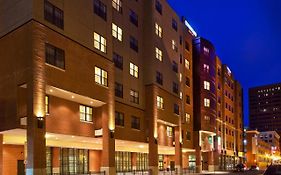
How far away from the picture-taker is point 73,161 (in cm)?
4612

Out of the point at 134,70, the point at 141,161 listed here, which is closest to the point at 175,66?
the point at 134,70

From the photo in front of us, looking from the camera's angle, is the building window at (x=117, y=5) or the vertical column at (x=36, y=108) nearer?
the vertical column at (x=36, y=108)

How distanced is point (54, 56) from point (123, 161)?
26.8 meters

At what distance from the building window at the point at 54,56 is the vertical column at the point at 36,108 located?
1.08 metres

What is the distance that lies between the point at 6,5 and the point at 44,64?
715 cm

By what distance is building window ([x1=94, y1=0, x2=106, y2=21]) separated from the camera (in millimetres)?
41969

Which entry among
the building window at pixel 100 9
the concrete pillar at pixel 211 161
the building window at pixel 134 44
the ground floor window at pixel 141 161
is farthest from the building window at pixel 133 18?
the concrete pillar at pixel 211 161

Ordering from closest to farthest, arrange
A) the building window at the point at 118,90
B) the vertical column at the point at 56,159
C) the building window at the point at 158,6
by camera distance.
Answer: the vertical column at the point at 56,159
the building window at the point at 118,90
the building window at the point at 158,6

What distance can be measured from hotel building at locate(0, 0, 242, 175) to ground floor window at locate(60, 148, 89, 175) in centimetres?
11

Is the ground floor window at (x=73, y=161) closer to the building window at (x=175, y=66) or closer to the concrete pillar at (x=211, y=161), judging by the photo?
the building window at (x=175, y=66)

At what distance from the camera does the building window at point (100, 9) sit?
4197 centimetres

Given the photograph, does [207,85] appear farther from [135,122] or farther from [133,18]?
[135,122]

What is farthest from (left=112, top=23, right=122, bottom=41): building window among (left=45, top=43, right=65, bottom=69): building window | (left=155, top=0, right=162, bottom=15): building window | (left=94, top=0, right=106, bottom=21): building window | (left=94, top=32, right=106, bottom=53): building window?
(left=45, top=43, right=65, bottom=69): building window

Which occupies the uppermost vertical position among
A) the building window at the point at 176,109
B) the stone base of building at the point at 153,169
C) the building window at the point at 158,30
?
the building window at the point at 158,30
